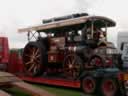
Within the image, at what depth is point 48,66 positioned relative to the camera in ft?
47.2

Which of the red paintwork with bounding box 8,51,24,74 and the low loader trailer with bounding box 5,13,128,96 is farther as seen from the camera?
the red paintwork with bounding box 8,51,24,74

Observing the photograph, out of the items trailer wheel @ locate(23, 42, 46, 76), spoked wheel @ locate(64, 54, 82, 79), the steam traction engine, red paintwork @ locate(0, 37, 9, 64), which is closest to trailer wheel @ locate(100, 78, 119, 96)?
the steam traction engine

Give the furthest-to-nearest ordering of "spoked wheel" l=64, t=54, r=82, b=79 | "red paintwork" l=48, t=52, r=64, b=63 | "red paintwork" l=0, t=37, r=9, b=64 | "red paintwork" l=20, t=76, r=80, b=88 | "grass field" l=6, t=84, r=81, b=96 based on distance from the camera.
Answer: "red paintwork" l=0, t=37, r=9, b=64, "red paintwork" l=48, t=52, r=64, b=63, "spoked wheel" l=64, t=54, r=82, b=79, "red paintwork" l=20, t=76, r=80, b=88, "grass field" l=6, t=84, r=81, b=96

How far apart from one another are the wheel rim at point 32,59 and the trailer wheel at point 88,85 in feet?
9.00

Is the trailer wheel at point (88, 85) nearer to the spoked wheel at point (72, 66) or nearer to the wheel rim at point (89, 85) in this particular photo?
the wheel rim at point (89, 85)

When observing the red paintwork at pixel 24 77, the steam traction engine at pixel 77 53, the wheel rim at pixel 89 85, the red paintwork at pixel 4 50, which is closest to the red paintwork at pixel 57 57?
the steam traction engine at pixel 77 53

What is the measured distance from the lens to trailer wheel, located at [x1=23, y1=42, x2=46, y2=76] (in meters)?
14.1

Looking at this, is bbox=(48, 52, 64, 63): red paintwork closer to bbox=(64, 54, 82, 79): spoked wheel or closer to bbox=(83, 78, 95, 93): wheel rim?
bbox=(64, 54, 82, 79): spoked wheel

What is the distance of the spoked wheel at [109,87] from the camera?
425 inches

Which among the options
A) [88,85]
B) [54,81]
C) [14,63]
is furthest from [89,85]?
[14,63]

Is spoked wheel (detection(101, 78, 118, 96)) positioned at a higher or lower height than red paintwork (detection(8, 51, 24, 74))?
lower

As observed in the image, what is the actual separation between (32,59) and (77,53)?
2.61m

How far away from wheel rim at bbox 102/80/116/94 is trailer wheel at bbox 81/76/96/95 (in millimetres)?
465

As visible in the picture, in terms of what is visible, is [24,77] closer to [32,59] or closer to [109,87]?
[32,59]
